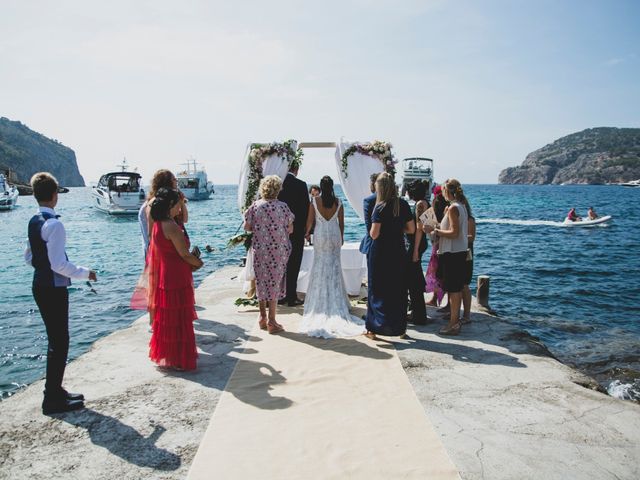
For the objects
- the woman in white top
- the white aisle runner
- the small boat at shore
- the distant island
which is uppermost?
the distant island

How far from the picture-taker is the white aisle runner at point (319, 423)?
11.0 ft

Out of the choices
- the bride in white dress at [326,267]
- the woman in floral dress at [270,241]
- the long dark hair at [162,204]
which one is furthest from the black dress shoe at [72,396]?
the bride in white dress at [326,267]

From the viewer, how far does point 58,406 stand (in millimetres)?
4207

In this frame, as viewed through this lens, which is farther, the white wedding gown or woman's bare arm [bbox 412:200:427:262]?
the white wedding gown

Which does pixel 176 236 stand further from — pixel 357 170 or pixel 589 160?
pixel 589 160

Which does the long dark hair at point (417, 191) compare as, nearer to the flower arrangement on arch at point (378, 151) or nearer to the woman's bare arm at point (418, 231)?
the woman's bare arm at point (418, 231)

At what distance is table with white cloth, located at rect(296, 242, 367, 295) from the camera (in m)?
8.80

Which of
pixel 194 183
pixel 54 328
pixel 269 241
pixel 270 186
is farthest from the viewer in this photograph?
pixel 194 183

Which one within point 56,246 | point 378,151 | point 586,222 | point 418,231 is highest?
point 378,151

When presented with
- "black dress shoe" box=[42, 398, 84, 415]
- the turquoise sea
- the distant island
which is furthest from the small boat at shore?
the distant island

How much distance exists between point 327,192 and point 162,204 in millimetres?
2817

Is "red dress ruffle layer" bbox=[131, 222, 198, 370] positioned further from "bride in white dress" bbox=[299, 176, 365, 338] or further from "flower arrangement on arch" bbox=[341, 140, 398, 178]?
"flower arrangement on arch" bbox=[341, 140, 398, 178]

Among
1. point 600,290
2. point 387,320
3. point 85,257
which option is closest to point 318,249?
point 387,320

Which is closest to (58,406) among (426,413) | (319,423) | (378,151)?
(319,423)
